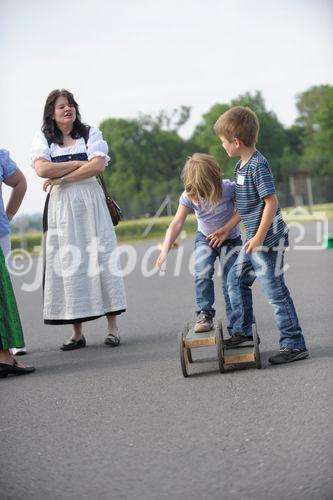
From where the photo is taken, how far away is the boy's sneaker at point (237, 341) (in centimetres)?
681

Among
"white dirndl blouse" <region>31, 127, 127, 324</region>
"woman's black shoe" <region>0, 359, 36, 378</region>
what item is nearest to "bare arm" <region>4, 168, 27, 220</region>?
"white dirndl blouse" <region>31, 127, 127, 324</region>

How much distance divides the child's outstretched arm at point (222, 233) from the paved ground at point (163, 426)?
829mm

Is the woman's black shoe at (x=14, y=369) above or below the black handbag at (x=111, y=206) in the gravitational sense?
below

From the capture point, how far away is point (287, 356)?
6645mm

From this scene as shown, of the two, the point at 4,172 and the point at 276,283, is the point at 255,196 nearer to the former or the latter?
the point at 276,283

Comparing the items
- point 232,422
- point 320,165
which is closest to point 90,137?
point 232,422

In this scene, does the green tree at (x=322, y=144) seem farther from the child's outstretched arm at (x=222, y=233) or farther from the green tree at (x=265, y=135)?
the child's outstretched arm at (x=222, y=233)

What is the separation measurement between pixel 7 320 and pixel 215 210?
1667mm

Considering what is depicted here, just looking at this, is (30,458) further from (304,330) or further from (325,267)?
(325,267)

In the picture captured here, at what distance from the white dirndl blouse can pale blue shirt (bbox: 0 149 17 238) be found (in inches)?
10.7

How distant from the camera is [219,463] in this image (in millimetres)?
4238

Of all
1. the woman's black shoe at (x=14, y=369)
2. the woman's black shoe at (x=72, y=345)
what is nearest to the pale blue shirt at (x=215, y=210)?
the woman's black shoe at (x=14, y=369)

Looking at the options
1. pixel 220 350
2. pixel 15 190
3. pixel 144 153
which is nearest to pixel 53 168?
pixel 15 190

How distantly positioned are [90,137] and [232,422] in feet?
12.9
